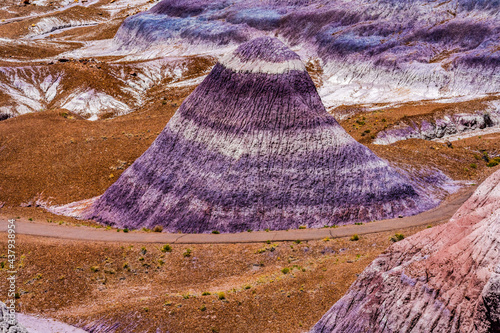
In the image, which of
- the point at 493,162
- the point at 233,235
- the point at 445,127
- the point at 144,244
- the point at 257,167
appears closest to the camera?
the point at 144,244

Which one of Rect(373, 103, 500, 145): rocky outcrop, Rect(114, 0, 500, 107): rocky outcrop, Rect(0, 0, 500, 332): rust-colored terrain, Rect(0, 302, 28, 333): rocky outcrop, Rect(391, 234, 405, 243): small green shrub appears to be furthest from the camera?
Rect(114, 0, 500, 107): rocky outcrop

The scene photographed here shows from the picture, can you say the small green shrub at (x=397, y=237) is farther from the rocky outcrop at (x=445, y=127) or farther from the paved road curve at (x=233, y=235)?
the rocky outcrop at (x=445, y=127)

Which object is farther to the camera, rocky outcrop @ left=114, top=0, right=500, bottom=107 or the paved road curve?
rocky outcrop @ left=114, top=0, right=500, bottom=107

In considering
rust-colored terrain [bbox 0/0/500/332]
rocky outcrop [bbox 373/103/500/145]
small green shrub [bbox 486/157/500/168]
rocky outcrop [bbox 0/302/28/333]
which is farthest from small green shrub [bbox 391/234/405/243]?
rocky outcrop [bbox 373/103/500/145]

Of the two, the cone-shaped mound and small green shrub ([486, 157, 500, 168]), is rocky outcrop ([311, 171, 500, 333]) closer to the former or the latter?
the cone-shaped mound

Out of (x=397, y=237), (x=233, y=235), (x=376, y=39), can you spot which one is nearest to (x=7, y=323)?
(x=233, y=235)

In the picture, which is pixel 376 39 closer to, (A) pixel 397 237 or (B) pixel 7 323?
(A) pixel 397 237

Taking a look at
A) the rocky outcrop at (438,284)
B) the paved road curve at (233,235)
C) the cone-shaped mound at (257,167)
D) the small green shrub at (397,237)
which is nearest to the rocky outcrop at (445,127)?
the cone-shaped mound at (257,167)
